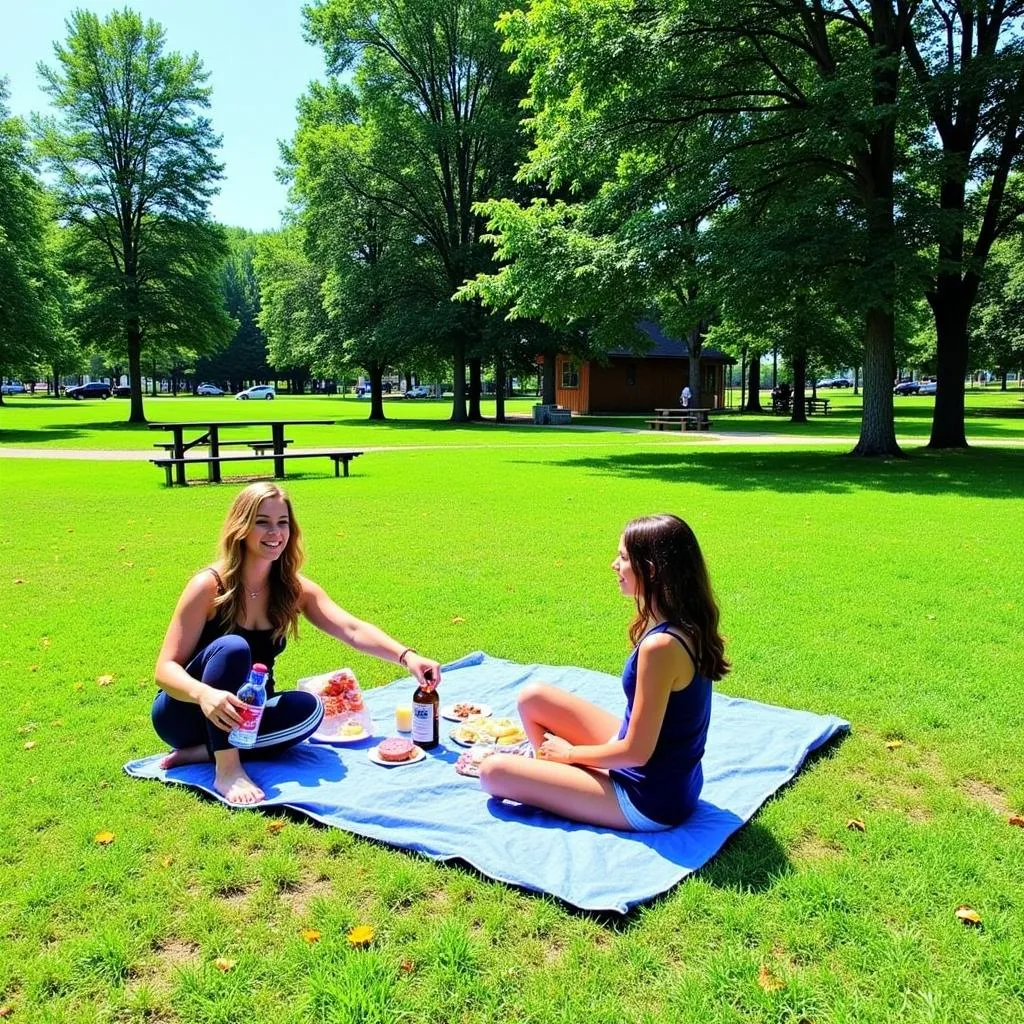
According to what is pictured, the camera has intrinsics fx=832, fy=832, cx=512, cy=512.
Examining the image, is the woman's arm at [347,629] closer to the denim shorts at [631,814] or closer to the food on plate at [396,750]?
the food on plate at [396,750]

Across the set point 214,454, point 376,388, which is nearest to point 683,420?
point 376,388

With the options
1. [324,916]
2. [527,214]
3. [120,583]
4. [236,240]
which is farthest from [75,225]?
[236,240]

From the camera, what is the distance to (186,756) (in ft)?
13.6

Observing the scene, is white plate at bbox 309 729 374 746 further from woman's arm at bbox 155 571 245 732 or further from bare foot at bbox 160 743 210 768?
woman's arm at bbox 155 571 245 732

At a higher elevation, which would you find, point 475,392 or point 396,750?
point 475,392

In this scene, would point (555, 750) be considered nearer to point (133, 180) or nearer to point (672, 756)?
point (672, 756)

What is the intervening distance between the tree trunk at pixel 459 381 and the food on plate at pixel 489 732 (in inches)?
1283

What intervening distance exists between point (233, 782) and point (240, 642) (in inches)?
26.7

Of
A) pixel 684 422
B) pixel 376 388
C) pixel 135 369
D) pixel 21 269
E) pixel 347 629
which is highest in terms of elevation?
pixel 21 269

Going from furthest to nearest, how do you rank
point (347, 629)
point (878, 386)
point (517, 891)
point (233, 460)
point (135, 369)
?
1. point (135, 369)
2. point (878, 386)
3. point (233, 460)
4. point (347, 629)
5. point (517, 891)

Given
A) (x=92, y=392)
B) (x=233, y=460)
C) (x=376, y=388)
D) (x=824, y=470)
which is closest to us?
(x=233, y=460)

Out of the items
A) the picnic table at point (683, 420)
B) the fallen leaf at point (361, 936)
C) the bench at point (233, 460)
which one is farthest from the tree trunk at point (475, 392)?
the fallen leaf at point (361, 936)

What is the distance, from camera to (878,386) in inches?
738

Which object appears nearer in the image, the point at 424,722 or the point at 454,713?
the point at 424,722
